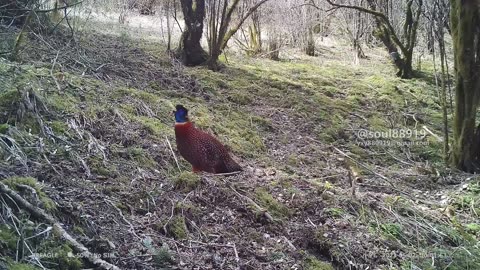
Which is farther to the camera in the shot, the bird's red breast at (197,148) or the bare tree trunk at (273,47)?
the bare tree trunk at (273,47)

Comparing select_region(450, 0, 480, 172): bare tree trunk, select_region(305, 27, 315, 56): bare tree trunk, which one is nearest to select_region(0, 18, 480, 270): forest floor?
select_region(450, 0, 480, 172): bare tree trunk

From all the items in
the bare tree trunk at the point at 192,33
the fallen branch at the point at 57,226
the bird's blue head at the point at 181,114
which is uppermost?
the bare tree trunk at the point at 192,33

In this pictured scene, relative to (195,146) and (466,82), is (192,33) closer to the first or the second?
(466,82)

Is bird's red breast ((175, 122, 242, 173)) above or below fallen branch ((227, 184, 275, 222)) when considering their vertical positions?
above

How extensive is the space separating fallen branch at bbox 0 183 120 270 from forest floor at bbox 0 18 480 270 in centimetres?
3

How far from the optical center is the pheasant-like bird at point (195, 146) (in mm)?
3306

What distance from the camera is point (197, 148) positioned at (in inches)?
131

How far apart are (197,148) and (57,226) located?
1.28 m

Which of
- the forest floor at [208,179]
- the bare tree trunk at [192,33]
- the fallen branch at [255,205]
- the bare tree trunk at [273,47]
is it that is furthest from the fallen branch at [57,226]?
the bare tree trunk at [273,47]

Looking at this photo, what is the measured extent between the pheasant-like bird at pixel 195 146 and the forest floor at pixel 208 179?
0.39 feet

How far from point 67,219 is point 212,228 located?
0.84 metres

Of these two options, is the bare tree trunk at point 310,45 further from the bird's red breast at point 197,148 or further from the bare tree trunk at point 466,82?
the bird's red breast at point 197,148

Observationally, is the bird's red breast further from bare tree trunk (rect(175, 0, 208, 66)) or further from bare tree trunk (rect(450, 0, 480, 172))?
bare tree trunk (rect(175, 0, 208, 66))

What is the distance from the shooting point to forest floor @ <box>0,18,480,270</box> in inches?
98.7
